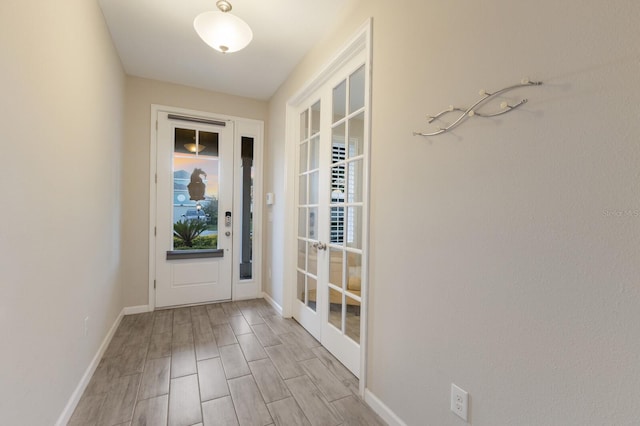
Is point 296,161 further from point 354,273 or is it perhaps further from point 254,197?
point 354,273

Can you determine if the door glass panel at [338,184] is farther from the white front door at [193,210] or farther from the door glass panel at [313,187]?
the white front door at [193,210]

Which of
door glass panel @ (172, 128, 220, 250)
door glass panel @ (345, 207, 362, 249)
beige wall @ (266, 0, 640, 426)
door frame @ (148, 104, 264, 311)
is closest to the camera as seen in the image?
beige wall @ (266, 0, 640, 426)

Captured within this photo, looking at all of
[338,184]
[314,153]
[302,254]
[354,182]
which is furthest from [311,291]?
[314,153]

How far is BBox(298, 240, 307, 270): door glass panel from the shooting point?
112 inches

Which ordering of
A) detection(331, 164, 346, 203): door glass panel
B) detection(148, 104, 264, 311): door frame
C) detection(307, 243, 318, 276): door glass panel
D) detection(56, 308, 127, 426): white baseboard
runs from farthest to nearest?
detection(148, 104, 264, 311): door frame → detection(307, 243, 318, 276): door glass panel → detection(331, 164, 346, 203): door glass panel → detection(56, 308, 127, 426): white baseboard

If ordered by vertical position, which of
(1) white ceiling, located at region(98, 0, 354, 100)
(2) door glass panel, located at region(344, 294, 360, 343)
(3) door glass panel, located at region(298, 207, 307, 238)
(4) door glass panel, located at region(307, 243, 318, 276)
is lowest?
Answer: (2) door glass panel, located at region(344, 294, 360, 343)

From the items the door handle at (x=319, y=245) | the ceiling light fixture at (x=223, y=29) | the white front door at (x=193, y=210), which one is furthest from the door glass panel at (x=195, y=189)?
the ceiling light fixture at (x=223, y=29)

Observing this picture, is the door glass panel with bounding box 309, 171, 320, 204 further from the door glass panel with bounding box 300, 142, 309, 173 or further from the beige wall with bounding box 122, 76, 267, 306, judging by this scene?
the beige wall with bounding box 122, 76, 267, 306

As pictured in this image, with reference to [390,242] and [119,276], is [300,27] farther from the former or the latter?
[119,276]

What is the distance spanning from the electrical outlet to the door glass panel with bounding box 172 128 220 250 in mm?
3045

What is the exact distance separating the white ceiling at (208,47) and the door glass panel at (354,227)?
4.90 ft

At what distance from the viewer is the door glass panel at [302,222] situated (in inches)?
113

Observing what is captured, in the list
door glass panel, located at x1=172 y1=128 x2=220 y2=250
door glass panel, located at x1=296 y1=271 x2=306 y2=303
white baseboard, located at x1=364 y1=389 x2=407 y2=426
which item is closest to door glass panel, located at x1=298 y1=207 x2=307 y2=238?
door glass panel, located at x1=296 y1=271 x2=306 y2=303

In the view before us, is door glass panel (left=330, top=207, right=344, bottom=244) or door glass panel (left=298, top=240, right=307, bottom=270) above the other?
door glass panel (left=330, top=207, right=344, bottom=244)
